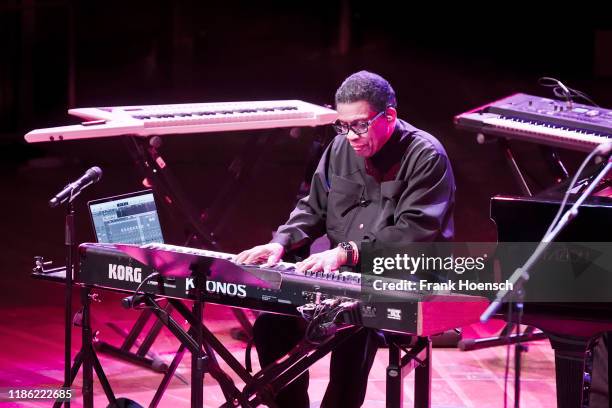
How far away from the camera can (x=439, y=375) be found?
5.43 metres

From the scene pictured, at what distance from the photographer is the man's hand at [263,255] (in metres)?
3.92

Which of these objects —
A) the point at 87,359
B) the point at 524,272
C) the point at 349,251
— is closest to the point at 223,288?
the point at 349,251

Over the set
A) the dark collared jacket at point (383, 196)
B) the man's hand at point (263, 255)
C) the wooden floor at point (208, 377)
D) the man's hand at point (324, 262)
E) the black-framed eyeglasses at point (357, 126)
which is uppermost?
the black-framed eyeglasses at point (357, 126)

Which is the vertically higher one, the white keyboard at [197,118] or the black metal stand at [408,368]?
the white keyboard at [197,118]

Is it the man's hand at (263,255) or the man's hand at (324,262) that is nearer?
the man's hand at (324,262)

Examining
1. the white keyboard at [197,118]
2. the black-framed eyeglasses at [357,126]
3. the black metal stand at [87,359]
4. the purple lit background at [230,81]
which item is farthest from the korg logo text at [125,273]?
the purple lit background at [230,81]

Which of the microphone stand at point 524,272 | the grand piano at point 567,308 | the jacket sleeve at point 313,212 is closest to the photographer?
the microphone stand at point 524,272

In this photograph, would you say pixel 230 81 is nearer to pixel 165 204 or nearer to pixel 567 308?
pixel 165 204

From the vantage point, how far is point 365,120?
414cm

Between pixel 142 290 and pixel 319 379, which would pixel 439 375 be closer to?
pixel 319 379

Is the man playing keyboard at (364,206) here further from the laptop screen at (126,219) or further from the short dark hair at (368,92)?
the laptop screen at (126,219)

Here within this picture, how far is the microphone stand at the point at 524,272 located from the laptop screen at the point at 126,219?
→ 5.03ft

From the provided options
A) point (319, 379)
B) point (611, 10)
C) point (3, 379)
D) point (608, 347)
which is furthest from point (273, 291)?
point (611, 10)

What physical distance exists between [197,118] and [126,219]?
96 cm
